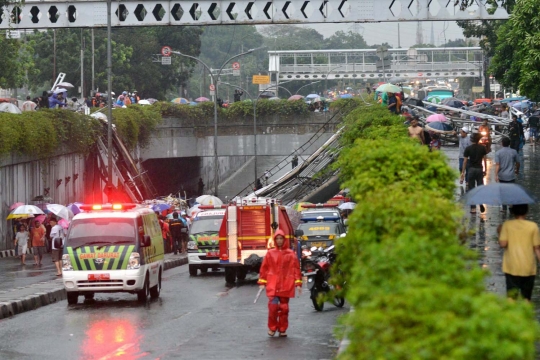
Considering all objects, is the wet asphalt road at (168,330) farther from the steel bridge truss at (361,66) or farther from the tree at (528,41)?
the steel bridge truss at (361,66)

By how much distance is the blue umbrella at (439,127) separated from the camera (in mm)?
41031

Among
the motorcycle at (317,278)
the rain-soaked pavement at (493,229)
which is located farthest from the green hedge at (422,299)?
the motorcycle at (317,278)

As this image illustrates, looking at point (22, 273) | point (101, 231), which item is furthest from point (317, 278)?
point (22, 273)

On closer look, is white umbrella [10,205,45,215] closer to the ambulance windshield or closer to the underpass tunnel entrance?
the ambulance windshield

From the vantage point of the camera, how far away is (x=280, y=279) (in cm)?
1548

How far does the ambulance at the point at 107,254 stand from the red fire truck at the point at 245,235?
4232mm

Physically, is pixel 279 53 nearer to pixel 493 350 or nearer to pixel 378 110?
pixel 378 110

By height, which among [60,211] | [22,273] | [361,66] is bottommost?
[22,273]

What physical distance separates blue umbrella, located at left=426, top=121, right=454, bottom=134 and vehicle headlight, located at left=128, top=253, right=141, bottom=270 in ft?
67.3

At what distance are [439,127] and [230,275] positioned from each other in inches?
706

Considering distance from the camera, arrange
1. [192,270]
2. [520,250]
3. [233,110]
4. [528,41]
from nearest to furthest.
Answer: [520,250] < [528,41] < [192,270] < [233,110]

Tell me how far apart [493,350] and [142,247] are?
16.9m

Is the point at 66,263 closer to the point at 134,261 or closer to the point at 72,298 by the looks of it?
the point at 72,298

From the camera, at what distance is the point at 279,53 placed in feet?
434
